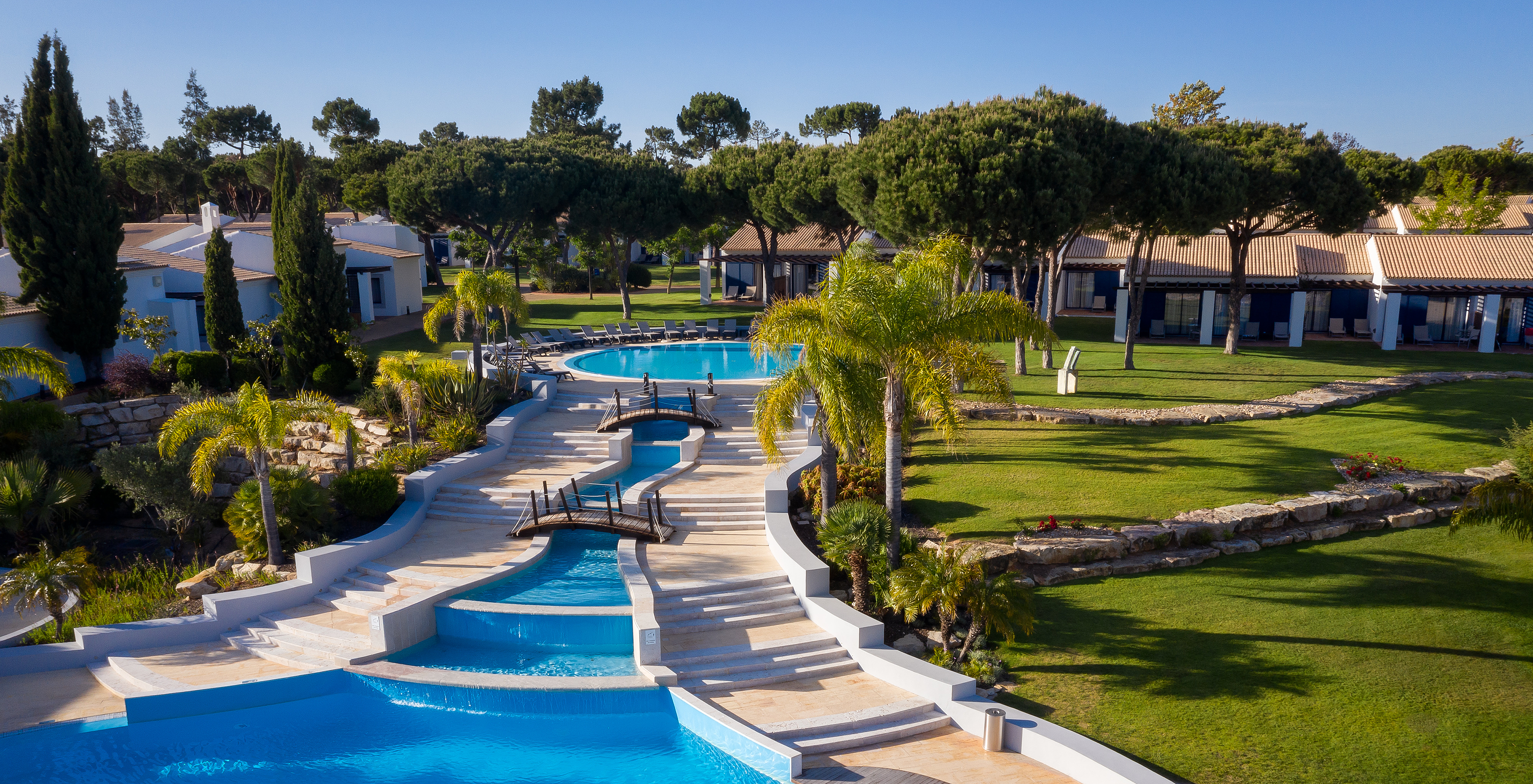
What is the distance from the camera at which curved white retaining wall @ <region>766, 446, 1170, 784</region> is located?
986cm

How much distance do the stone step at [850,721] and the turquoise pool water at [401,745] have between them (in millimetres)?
645

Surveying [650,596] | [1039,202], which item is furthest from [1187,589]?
[1039,202]

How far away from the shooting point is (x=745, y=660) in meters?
13.0

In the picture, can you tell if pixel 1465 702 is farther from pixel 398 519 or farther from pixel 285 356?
pixel 285 356

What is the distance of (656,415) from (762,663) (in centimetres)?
1116

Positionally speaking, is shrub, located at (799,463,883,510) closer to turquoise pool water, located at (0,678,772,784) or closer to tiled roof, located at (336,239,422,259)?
turquoise pool water, located at (0,678,772,784)

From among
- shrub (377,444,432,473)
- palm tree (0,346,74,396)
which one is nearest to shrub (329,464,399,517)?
shrub (377,444,432,473)

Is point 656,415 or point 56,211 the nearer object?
point 656,415

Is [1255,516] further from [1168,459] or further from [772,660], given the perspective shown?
[772,660]

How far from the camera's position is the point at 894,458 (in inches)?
574

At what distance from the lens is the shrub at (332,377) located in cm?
2519

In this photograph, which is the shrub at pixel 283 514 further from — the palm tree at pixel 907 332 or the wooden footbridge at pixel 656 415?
the palm tree at pixel 907 332

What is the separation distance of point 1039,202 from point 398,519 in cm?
1698

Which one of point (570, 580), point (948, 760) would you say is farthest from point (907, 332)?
point (570, 580)
